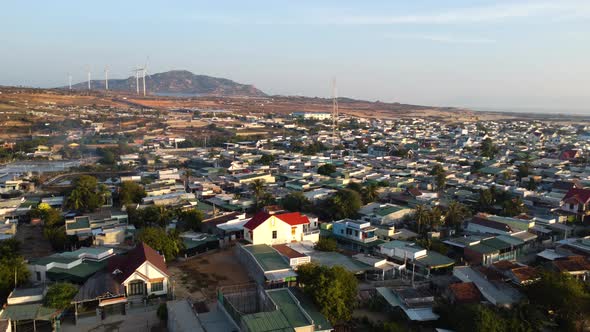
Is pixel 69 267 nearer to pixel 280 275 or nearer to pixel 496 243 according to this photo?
pixel 280 275

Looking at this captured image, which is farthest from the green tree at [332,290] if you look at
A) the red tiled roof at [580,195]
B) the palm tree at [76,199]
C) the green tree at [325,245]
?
the red tiled roof at [580,195]

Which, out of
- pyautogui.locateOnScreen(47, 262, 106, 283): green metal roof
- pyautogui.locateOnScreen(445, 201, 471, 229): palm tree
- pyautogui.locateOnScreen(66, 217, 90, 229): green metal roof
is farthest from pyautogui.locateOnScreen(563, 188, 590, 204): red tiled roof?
pyautogui.locateOnScreen(66, 217, 90, 229): green metal roof

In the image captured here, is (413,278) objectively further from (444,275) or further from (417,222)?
(417,222)

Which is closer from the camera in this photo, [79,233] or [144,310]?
[144,310]

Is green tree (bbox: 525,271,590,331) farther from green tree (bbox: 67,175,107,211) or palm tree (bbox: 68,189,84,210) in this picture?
palm tree (bbox: 68,189,84,210)

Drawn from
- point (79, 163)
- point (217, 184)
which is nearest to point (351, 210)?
point (217, 184)

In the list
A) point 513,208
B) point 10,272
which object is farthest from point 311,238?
point 10,272
